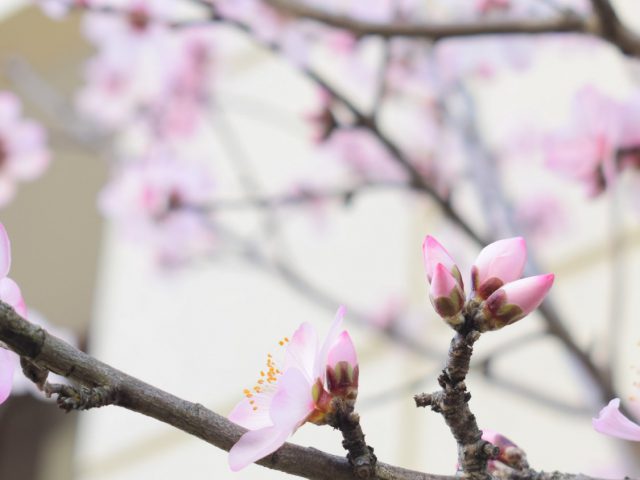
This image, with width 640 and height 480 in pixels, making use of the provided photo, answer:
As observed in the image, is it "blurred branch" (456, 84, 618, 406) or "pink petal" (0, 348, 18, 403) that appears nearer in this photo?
"pink petal" (0, 348, 18, 403)

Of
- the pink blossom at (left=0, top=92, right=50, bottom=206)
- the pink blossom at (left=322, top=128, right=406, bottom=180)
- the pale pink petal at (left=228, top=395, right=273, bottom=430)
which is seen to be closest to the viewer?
the pale pink petal at (left=228, top=395, right=273, bottom=430)

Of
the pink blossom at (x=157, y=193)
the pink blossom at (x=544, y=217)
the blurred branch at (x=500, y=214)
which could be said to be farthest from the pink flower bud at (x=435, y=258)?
the pink blossom at (x=544, y=217)

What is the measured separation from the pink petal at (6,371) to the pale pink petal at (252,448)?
0.36 feet

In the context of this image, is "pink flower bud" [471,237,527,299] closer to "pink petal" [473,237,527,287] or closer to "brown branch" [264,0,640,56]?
"pink petal" [473,237,527,287]

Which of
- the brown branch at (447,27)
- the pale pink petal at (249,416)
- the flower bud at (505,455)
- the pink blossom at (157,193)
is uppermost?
the pink blossom at (157,193)

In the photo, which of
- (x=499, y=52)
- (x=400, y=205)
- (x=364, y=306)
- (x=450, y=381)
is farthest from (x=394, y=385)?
(x=450, y=381)

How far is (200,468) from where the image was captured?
247cm

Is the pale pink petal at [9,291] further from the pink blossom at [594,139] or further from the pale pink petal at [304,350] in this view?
the pink blossom at [594,139]

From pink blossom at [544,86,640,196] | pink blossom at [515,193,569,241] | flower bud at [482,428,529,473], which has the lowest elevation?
flower bud at [482,428,529,473]

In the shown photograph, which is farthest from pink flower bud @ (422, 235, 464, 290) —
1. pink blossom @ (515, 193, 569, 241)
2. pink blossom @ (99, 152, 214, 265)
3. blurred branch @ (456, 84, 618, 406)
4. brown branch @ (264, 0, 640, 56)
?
pink blossom @ (515, 193, 569, 241)

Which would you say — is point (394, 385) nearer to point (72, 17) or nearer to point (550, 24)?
point (550, 24)

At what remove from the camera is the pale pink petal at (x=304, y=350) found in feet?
1.77

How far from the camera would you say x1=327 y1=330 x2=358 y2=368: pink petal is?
1.73 ft

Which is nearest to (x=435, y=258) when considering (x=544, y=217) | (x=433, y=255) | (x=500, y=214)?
(x=433, y=255)
